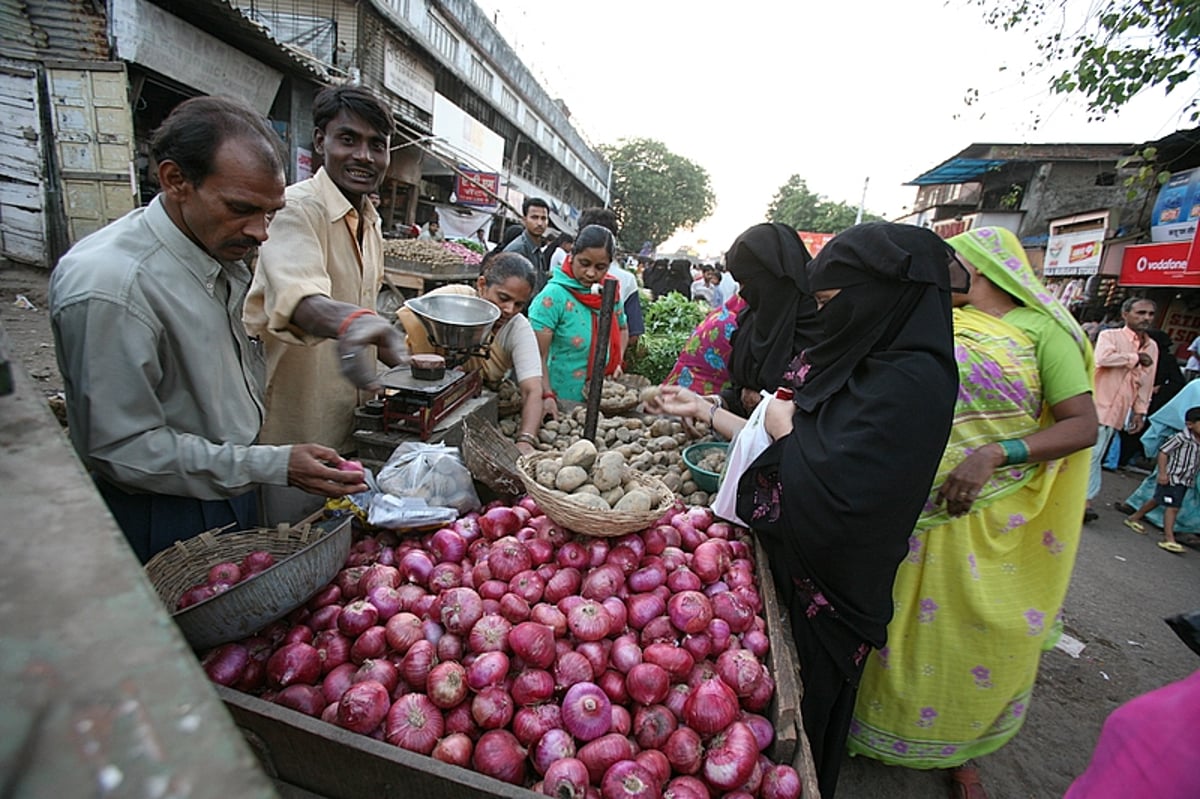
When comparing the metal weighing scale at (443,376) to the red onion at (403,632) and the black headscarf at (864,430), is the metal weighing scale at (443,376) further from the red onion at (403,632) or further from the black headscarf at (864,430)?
the black headscarf at (864,430)

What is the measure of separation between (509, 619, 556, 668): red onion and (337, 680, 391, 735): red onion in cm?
33

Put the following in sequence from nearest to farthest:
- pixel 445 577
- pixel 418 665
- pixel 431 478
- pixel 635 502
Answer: pixel 418 665 < pixel 445 577 < pixel 635 502 < pixel 431 478

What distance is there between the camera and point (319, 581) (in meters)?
1.57

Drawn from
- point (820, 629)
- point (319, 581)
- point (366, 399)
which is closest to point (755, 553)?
point (820, 629)

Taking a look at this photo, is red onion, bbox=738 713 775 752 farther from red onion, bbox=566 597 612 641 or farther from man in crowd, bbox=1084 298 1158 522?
man in crowd, bbox=1084 298 1158 522

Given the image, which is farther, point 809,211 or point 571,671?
point 809,211

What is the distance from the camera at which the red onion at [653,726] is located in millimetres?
1427

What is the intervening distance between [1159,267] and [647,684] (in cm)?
1214

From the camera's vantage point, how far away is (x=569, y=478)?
1960 millimetres

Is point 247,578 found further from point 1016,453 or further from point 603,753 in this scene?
point 1016,453

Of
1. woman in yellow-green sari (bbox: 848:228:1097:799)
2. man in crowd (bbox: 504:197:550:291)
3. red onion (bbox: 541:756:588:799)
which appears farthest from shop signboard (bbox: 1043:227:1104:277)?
red onion (bbox: 541:756:588:799)

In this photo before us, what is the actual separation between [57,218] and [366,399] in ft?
28.6

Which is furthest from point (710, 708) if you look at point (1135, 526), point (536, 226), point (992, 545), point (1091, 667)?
point (1135, 526)

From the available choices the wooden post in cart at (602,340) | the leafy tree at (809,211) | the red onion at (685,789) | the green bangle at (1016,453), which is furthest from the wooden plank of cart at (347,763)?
the leafy tree at (809,211)
